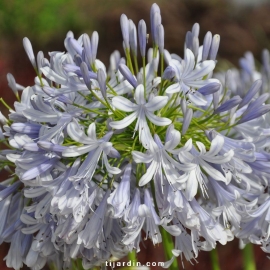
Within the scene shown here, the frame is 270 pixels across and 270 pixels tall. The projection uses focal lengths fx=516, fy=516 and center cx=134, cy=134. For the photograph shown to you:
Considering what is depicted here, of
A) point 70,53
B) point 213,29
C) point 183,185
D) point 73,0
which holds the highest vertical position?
point 73,0

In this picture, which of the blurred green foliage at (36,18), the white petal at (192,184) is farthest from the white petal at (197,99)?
the blurred green foliage at (36,18)

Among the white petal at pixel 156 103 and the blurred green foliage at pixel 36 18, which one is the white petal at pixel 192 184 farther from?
the blurred green foliage at pixel 36 18

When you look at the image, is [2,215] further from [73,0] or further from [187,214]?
[73,0]

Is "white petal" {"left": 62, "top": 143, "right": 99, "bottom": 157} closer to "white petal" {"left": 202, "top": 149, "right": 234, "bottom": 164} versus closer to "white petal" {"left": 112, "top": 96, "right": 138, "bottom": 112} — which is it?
"white petal" {"left": 112, "top": 96, "right": 138, "bottom": 112}

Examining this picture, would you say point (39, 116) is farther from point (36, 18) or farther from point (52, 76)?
point (36, 18)

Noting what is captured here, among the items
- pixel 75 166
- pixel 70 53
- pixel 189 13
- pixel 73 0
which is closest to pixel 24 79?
pixel 70 53

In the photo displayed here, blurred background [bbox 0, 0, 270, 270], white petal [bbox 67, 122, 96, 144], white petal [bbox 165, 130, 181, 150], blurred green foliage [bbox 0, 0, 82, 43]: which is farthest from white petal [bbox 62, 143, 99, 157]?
blurred green foliage [bbox 0, 0, 82, 43]
